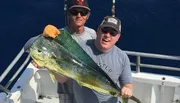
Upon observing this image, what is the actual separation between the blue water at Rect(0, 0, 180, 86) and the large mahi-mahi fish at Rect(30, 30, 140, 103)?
540cm

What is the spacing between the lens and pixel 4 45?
9812 mm

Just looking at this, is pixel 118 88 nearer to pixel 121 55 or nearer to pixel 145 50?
pixel 121 55

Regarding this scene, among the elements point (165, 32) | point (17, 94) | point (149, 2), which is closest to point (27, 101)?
point (17, 94)

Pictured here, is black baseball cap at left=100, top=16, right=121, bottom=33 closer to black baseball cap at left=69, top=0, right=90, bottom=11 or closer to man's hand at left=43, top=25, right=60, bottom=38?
black baseball cap at left=69, top=0, right=90, bottom=11

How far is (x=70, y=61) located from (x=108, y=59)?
0.65 m

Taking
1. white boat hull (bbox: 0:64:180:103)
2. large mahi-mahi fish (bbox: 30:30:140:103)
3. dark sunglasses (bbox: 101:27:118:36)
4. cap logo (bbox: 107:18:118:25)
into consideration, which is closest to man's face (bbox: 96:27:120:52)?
dark sunglasses (bbox: 101:27:118:36)

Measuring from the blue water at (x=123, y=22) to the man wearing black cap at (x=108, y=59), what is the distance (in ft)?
16.4

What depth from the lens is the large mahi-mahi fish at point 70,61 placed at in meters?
3.44

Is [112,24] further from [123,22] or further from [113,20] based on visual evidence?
[123,22]

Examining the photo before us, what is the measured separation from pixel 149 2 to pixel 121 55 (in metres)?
7.54

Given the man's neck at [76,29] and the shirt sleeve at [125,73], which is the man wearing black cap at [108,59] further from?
the man's neck at [76,29]

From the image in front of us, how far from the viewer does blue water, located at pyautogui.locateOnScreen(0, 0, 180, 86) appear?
969 centimetres

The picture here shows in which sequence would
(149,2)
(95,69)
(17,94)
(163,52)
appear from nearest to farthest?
(95,69) < (17,94) < (163,52) < (149,2)

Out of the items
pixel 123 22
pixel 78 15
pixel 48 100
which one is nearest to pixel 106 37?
pixel 78 15
